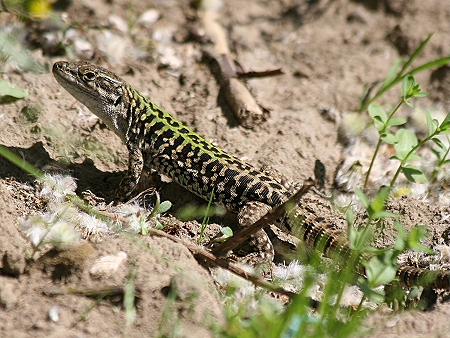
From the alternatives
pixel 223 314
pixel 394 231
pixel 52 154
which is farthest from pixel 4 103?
pixel 394 231

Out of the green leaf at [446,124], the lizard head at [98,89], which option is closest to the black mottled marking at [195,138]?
the lizard head at [98,89]

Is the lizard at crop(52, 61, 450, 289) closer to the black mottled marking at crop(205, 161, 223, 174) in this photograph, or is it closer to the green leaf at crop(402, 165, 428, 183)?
the black mottled marking at crop(205, 161, 223, 174)

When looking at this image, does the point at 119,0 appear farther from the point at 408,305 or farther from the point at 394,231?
the point at 408,305

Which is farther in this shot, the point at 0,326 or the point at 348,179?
the point at 348,179

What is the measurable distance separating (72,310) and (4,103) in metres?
3.05

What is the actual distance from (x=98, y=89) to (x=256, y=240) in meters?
2.20

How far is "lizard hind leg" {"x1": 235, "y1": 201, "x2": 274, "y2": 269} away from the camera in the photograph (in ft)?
16.7

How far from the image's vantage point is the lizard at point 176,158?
5348 millimetres

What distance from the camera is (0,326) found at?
3477 mm

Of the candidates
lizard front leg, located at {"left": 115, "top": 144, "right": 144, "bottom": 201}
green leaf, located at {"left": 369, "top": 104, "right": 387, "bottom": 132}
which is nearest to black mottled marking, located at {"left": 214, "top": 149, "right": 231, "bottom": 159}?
lizard front leg, located at {"left": 115, "top": 144, "right": 144, "bottom": 201}

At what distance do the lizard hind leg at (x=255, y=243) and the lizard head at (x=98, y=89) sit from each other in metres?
1.56

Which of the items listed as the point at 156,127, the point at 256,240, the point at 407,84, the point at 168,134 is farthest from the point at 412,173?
the point at 156,127

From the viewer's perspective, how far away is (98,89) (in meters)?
5.75

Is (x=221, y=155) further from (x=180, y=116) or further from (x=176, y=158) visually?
(x=180, y=116)
